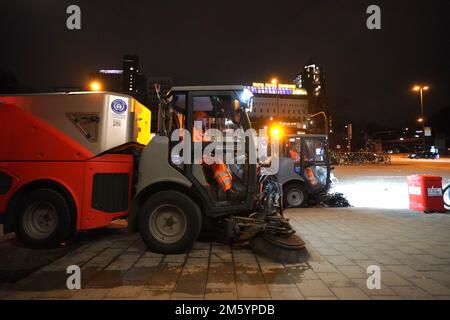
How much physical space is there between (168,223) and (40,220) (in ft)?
7.63

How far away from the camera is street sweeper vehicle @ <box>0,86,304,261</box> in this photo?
5.21 m

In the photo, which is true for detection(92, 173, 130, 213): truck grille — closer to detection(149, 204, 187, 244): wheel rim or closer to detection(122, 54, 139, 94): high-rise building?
detection(149, 204, 187, 244): wheel rim

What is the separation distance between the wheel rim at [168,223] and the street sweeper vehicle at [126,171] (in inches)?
0.7

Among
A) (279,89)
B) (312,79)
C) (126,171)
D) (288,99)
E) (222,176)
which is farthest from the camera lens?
(288,99)

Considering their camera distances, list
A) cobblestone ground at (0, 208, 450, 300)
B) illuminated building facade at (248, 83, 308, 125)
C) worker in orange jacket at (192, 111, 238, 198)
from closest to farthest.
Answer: cobblestone ground at (0, 208, 450, 300) < worker in orange jacket at (192, 111, 238, 198) < illuminated building facade at (248, 83, 308, 125)

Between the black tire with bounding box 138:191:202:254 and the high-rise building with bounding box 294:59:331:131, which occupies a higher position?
the high-rise building with bounding box 294:59:331:131

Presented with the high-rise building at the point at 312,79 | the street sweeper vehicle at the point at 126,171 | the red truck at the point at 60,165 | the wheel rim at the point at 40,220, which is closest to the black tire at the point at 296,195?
the street sweeper vehicle at the point at 126,171

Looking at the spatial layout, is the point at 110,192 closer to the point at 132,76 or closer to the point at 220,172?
the point at 220,172

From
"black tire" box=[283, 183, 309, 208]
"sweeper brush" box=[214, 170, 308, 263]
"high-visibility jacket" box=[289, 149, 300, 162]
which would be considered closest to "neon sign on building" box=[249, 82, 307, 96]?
→ "high-visibility jacket" box=[289, 149, 300, 162]

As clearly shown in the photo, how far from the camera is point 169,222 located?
5.27 metres

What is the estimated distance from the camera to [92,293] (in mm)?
3764

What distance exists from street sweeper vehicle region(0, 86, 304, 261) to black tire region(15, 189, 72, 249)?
0.06 ft

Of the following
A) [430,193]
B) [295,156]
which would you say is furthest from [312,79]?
[430,193]

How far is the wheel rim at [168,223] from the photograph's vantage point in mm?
5230
